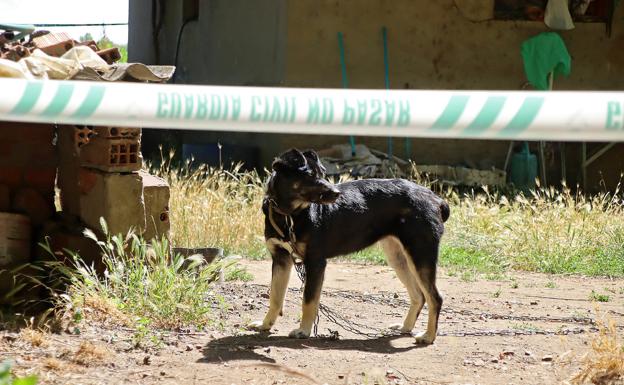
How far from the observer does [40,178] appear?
23.7 ft

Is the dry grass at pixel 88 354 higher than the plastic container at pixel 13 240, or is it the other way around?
the plastic container at pixel 13 240

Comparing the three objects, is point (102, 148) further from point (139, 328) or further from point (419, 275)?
point (419, 275)

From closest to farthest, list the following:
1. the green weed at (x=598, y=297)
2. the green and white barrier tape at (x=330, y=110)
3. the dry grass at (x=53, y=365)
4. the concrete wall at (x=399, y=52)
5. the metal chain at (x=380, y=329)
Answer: the green and white barrier tape at (x=330, y=110)
the dry grass at (x=53, y=365)
the metal chain at (x=380, y=329)
the green weed at (x=598, y=297)
the concrete wall at (x=399, y=52)

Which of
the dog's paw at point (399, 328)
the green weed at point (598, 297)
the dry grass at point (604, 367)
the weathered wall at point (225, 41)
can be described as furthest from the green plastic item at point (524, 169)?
the dry grass at point (604, 367)

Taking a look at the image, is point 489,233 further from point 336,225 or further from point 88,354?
point 88,354

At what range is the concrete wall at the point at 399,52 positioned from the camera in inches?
500

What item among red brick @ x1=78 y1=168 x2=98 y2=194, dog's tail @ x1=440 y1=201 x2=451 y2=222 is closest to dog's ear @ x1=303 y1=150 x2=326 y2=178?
dog's tail @ x1=440 y1=201 x2=451 y2=222

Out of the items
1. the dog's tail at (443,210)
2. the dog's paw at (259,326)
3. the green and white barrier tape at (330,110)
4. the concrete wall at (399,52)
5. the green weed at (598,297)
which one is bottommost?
the dog's paw at (259,326)

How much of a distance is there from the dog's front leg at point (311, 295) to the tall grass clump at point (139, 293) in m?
0.61

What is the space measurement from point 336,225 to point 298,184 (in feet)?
1.60

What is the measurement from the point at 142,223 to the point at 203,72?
8.47 meters

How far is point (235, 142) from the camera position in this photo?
540 inches

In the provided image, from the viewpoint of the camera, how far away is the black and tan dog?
605cm

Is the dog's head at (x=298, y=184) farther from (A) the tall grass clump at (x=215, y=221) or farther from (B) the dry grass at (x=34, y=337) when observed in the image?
(A) the tall grass clump at (x=215, y=221)
